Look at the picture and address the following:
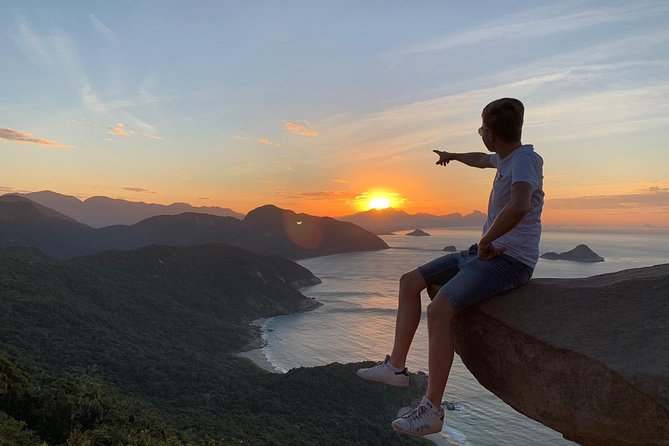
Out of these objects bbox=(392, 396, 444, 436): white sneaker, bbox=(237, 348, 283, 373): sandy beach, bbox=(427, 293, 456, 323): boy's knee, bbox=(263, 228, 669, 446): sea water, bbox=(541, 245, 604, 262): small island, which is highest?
bbox=(427, 293, 456, 323): boy's knee

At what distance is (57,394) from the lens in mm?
26984

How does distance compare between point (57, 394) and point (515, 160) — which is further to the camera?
point (57, 394)

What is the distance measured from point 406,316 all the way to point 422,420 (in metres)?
1.15

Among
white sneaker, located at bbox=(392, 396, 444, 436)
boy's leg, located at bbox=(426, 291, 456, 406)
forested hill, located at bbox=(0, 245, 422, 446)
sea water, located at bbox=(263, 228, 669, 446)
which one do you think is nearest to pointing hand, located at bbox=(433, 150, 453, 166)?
boy's leg, located at bbox=(426, 291, 456, 406)

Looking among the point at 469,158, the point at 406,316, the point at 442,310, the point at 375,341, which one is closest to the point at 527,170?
the point at 442,310

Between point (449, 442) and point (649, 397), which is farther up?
point (649, 397)

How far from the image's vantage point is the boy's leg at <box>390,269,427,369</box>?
5.21 m

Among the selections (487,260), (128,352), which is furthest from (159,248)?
(487,260)

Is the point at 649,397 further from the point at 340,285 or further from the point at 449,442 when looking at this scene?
the point at 340,285

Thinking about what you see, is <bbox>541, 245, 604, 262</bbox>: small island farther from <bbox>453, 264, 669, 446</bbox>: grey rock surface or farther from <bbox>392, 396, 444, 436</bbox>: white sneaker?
<bbox>392, 396, 444, 436</bbox>: white sneaker

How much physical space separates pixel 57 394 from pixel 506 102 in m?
31.4

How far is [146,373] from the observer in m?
50.8

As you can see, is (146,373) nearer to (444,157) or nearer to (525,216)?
(444,157)

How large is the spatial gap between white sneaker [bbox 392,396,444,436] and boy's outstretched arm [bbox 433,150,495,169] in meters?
3.27
